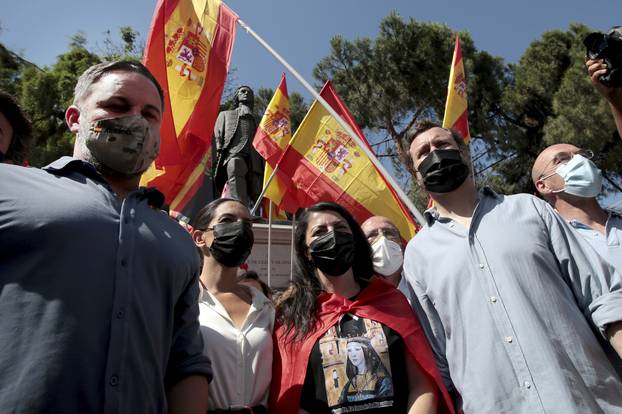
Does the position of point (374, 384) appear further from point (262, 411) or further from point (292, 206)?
point (292, 206)

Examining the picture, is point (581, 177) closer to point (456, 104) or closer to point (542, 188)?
point (542, 188)

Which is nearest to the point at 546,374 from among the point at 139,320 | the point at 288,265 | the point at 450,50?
the point at 139,320

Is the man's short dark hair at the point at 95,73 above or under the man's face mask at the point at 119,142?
above

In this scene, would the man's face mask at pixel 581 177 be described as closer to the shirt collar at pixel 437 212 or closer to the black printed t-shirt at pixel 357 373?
the shirt collar at pixel 437 212

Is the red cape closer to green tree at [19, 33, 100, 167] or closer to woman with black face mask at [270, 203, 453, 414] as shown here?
woman with black face mask at [270, 203, 453, 414]

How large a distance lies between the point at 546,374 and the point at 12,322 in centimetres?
152

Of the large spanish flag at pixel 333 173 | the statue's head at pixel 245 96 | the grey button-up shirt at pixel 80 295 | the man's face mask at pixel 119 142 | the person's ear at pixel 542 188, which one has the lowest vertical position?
the grey button-up shirt at pixel 80 295

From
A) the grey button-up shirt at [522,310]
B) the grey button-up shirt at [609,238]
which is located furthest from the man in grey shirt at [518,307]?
the grey button-up shirt at [609,238]

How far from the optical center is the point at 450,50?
61.3 feet

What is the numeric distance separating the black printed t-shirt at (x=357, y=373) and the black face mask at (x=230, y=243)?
655mm

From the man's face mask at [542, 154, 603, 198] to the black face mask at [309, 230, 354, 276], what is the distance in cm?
141

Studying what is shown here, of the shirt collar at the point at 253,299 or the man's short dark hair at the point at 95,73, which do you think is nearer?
the man's short dark hair at the point at 95,73

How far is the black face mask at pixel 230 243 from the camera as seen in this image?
7.91ft

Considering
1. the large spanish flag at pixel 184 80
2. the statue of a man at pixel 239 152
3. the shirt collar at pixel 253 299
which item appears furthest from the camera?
the statue of a man at pixel 239 152
